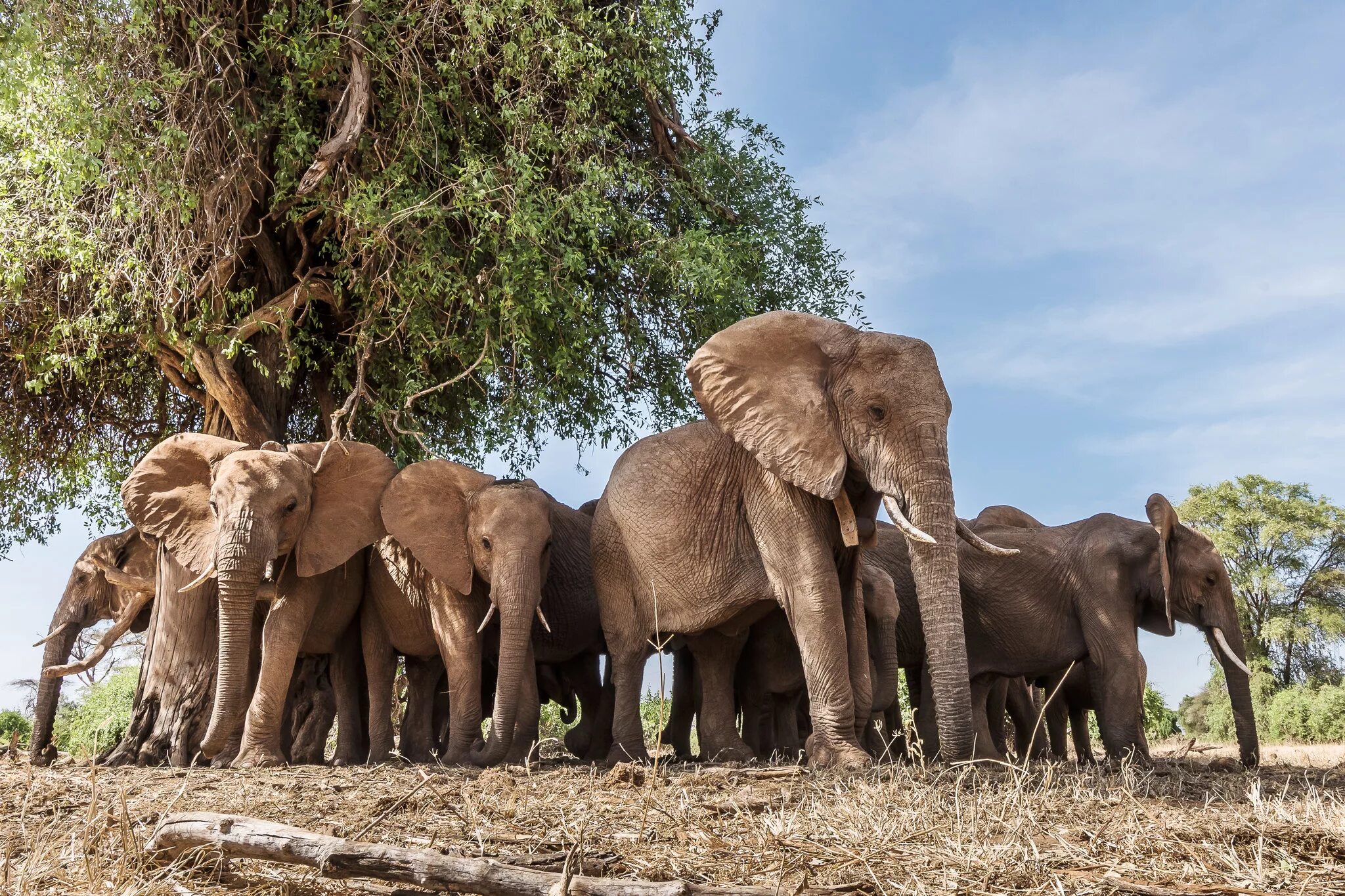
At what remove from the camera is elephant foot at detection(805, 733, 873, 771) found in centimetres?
699

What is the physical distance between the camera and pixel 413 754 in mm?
9859

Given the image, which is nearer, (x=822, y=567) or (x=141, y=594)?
(x=822, y=567)

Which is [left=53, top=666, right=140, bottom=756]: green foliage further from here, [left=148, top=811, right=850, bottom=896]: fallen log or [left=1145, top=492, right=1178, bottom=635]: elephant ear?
[left=1145, top=492, right=1178, bottom=635]: elephant ear

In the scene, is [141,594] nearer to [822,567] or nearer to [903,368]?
[822,567]

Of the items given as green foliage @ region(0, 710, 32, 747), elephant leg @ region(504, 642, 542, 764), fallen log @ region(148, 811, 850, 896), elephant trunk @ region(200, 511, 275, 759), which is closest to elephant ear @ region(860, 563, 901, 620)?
elephant leg @ region(504, 642, 542, 764)

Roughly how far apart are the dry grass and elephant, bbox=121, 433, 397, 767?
238 centimetres

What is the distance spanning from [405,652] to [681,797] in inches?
213

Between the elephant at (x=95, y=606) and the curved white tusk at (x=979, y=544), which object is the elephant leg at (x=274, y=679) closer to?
the elephant at (x=95, y=606)

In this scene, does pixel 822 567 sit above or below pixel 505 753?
above

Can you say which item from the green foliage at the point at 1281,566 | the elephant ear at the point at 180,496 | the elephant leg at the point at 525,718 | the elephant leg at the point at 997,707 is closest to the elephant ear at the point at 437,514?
the elephant leg at the point at 525,718

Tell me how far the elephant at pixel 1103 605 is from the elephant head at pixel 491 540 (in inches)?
126

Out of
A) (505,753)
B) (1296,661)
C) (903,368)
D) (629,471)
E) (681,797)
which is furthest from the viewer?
(1296,661)

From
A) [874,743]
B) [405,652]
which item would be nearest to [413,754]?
[405,652]

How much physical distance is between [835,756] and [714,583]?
1.67 m
